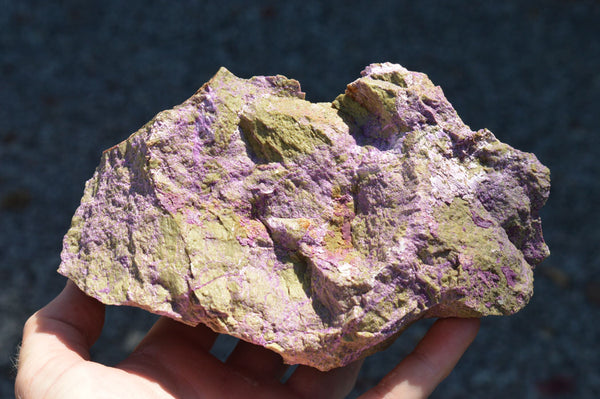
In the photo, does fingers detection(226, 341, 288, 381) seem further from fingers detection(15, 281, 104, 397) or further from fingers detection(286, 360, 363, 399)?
fingers detection(15, 281, 104, 397)

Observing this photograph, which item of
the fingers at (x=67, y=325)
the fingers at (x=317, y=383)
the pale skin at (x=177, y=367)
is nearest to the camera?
the pale skin at (x=177, y=367)

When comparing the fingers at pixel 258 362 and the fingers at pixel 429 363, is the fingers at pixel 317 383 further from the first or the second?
the fingers at pixel 429 363

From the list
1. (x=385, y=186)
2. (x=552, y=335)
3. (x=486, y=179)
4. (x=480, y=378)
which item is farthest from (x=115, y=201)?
(x=552, y=335)

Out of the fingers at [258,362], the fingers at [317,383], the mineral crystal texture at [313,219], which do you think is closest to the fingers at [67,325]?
the mineral crystal texture at [313,219]

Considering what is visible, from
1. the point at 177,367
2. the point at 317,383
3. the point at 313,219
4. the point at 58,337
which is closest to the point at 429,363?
the point at 317,383

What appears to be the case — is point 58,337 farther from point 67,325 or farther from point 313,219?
point 313,219

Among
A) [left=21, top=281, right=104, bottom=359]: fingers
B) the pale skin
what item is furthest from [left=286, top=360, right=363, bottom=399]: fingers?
[left=21, top=281, right=104, bottom=359]: fingers
